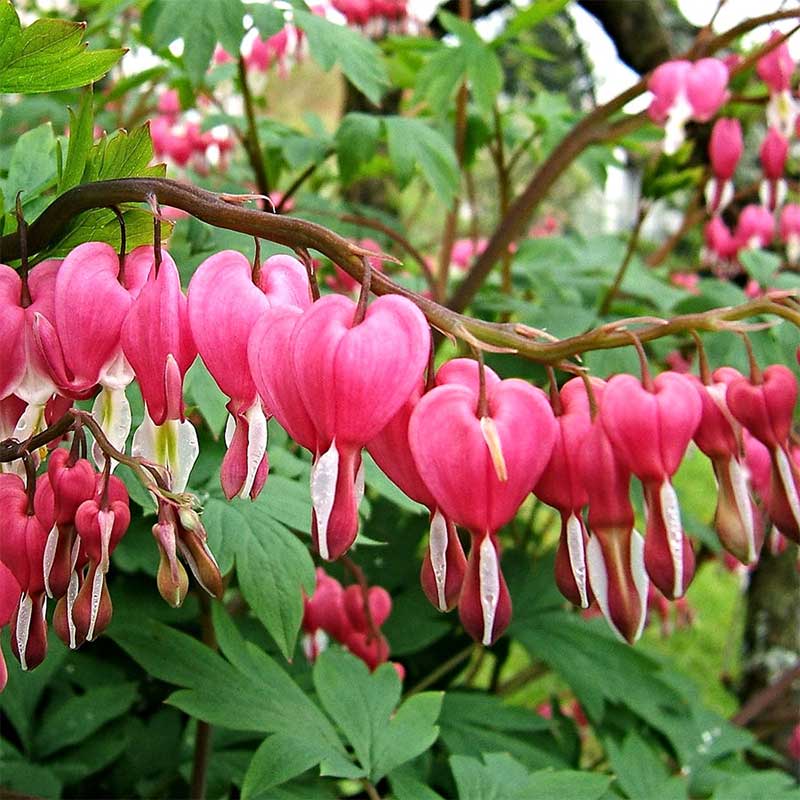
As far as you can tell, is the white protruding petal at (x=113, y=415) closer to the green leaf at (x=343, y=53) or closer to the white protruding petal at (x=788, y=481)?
the white protruding petal at (x=788, y=481)

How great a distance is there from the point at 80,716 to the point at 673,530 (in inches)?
33.1

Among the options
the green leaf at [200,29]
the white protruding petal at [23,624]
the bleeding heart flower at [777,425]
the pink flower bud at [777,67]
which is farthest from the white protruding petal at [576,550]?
the pink flower bud at [777,67]

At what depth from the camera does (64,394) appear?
622 millimetres

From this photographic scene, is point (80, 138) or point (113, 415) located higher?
point (80, 138)

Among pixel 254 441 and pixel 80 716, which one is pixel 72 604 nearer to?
pixel 254 441

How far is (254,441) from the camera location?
0.60 metres

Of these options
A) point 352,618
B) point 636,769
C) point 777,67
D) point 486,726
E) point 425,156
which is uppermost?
point 777,67

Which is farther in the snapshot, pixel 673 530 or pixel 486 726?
pixel 486 726

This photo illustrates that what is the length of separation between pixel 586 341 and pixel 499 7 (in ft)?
8.48

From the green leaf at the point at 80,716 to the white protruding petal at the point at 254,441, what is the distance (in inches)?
26.5

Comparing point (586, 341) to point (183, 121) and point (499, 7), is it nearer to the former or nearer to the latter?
point (183, 121)

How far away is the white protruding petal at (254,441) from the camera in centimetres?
60

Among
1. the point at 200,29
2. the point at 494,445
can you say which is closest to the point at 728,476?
the point at 494,445

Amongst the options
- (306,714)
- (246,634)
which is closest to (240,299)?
(306,714)
